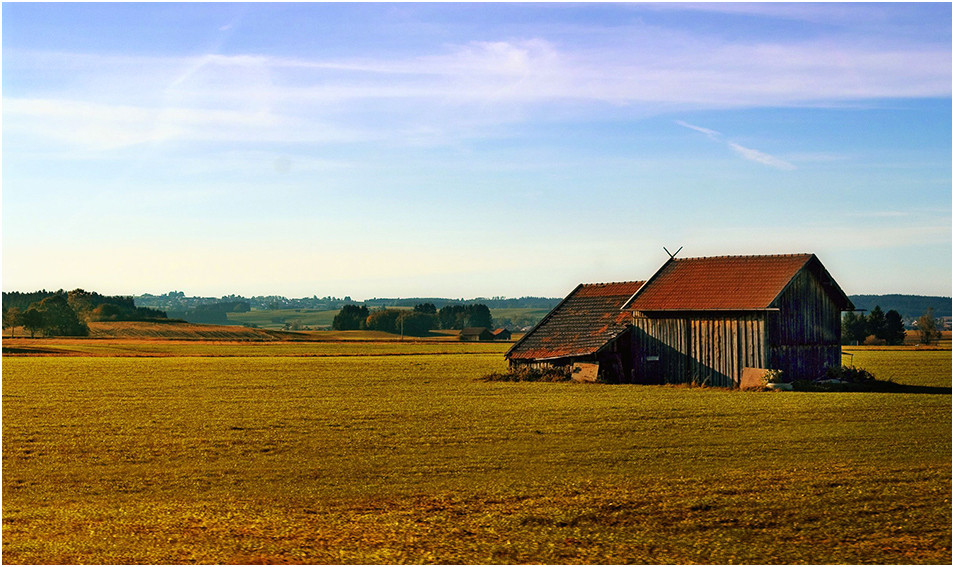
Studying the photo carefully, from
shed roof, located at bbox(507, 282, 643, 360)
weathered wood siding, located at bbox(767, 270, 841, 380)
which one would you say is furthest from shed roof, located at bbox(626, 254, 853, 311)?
shed roof, located at bbox(507, 282, 643, 360)

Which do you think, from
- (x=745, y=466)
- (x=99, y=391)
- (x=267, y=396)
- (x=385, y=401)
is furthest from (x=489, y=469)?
(x=99, y=391)

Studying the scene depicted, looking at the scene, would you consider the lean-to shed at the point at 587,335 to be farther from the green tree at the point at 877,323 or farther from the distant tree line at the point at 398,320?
the distant tree line at the point at 398,320

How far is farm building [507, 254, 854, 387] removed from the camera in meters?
39.2

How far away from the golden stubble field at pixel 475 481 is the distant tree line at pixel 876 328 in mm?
93432

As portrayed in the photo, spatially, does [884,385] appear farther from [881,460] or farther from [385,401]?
[881,460]

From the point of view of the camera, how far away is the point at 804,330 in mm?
40375

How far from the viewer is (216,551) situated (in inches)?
412

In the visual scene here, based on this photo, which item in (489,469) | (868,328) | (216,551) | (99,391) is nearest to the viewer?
(216,551)

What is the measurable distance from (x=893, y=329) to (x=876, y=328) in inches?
75.2

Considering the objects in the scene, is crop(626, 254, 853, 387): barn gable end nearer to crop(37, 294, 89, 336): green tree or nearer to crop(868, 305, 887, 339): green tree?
crop(868, 305, 887, 339): green tree

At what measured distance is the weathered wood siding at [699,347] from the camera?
38969 mm

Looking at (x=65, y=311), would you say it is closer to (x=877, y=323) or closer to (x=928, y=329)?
(x=877, y=323)

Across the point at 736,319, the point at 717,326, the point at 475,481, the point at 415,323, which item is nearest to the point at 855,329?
the point at 415,323

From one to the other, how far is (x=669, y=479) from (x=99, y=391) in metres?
26.3
